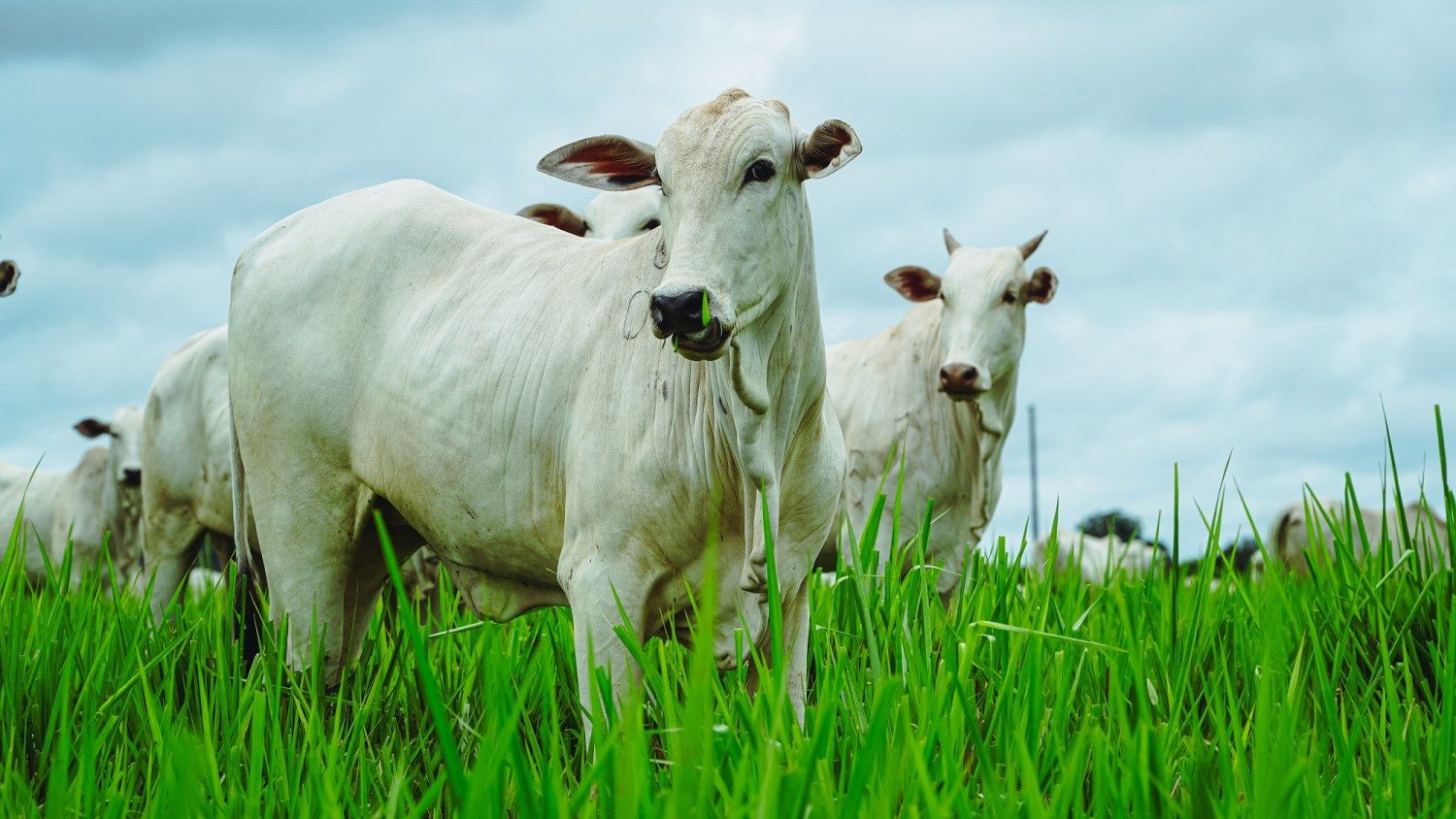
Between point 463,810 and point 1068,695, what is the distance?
1.46 metres

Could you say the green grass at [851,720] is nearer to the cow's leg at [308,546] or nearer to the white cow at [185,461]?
the cow's leg at [308,546]

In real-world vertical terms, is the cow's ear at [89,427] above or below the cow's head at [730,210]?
above

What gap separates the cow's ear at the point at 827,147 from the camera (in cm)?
273

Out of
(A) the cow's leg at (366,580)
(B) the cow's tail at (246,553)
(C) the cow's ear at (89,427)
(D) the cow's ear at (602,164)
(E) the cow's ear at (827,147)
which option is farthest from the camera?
(C) the cow's ear at (89,427)

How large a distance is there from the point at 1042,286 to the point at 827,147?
4165mm

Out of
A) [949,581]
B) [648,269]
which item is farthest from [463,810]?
[949,581]

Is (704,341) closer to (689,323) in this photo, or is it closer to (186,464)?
(689,323)

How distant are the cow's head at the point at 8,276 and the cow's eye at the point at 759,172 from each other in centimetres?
505

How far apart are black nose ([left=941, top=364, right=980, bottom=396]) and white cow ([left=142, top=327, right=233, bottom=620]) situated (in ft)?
12.4

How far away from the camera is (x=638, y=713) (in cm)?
164

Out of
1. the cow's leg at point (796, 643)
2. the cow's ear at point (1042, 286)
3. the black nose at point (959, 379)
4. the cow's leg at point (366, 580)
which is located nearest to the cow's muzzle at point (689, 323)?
the cow's leg at point (796, 643)

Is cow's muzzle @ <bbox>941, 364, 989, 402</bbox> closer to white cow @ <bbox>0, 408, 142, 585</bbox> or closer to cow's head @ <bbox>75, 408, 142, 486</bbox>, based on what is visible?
white cow @ <bbox>0, 408, 142, 585</bbox>

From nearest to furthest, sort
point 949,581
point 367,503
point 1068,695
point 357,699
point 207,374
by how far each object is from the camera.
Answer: point 1068,695 → point 357,699 → point 367,503 → point 949,581 → point 207,374

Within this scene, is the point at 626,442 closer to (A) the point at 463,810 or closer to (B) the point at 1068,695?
(B) the point at 1068,695
